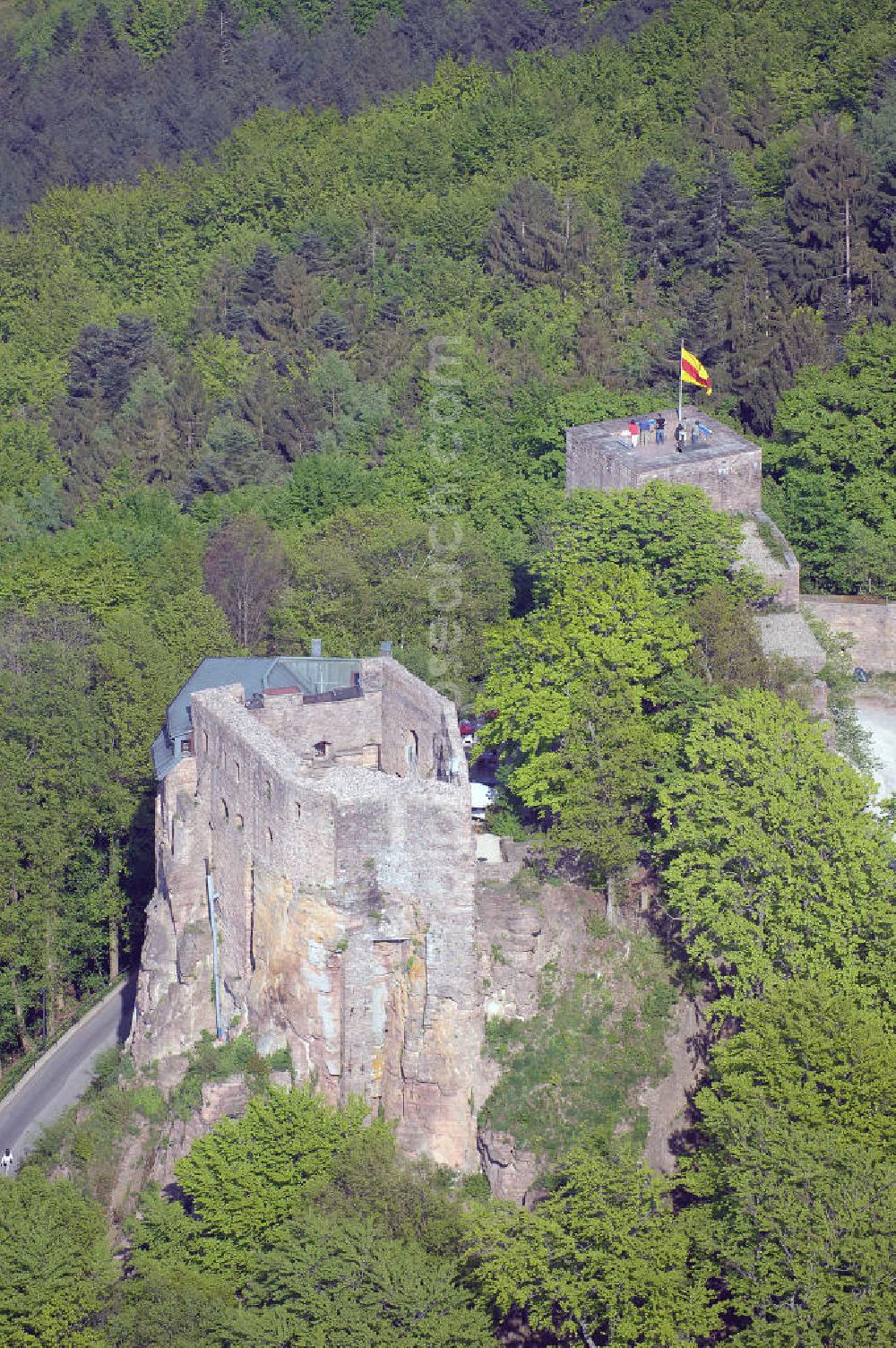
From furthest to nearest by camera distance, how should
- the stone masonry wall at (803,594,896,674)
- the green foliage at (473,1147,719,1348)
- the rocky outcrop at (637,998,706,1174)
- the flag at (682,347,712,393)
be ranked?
the flag at (682,347,712,393) → the stone masonry wall at (803,594,896,674) → the rocky outcrop at (637,998,706,1174) → the green foliage at (473,1147,719,1348)

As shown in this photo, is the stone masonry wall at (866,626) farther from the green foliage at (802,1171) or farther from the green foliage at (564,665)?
the green foliage at (802,1171)

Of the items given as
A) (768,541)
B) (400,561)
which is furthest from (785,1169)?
(400,561)

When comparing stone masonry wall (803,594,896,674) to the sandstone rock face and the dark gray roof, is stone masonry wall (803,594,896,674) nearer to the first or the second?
the dark gray roof

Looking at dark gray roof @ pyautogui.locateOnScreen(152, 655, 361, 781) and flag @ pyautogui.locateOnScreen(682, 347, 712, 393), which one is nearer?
dark gray roof @ pyautogui.locateOnScreen(152, 655, 361, 781)

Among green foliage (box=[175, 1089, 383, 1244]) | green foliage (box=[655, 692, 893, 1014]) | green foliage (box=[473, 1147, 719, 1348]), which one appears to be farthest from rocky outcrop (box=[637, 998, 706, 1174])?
green foliage (box=[175, 1089, 383, 1244])

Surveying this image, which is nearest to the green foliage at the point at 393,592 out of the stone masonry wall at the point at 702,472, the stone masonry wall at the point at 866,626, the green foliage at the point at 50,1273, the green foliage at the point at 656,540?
the green foliage at the point at 656,540

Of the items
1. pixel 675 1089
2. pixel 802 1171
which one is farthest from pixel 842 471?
pixel 802 1171

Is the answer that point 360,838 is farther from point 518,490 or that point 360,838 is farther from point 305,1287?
point 518,490

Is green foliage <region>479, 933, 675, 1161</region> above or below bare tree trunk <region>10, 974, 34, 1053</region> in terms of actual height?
above
